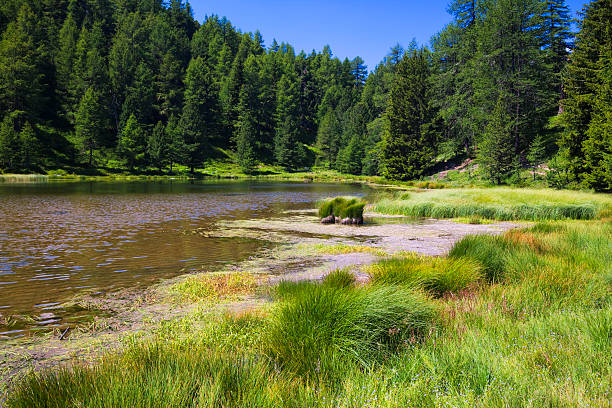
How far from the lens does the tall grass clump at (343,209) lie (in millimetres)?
20391

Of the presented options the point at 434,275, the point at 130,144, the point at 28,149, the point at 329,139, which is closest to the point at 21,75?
the point at 28,149

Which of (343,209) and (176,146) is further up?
(176,146)

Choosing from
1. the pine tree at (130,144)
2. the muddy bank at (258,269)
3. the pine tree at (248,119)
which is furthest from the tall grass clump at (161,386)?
the pine tree at (248,119)

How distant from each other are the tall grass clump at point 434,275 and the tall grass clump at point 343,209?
39.9ft

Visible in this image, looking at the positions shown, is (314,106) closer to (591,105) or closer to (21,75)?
(21,75)

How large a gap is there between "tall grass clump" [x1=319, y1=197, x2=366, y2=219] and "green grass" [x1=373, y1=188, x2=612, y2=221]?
4850mm

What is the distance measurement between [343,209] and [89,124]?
7577cm

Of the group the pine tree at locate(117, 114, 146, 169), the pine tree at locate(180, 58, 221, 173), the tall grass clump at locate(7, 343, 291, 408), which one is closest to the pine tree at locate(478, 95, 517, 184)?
the tall grass clump at locate(7, 343, 291, 408)

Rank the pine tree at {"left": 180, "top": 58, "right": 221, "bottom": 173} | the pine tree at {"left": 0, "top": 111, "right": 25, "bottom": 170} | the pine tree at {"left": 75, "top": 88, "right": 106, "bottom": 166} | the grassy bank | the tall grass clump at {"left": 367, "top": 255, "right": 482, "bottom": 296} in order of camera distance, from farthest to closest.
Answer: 1. the pine tree at {"left": 180, "top": 58, "right": 221, "bottom": 173}
2. the pine tree at {"left": 75, "top": 88, "right": 106, "bottom": 166}
3. the pine tree at {"left": 0, "top": 111, "right": 25, "bottom": 170}
4. the tall grass clump at {"left": 367, "top": 255, "right": 482, "bottom": 296}
5. the grassy bank

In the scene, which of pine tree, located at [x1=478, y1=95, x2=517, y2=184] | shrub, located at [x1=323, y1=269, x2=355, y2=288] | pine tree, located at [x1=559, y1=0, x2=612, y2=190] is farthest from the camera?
pine tree, located at [x1=478, y1=95, x2=517, y2=184]

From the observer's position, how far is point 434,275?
24.0ft

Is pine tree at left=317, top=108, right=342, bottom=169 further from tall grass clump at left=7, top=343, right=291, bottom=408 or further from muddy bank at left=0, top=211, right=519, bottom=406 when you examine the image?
tall grass clump at left=7, top=343, right=291, bottom=408

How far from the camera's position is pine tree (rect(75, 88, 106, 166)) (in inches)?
3019

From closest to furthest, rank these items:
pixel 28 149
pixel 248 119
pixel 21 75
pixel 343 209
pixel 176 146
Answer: pixel 343 209, pixel 28 149, pixel 21 75, pixel 176 146, pixel 248 119
